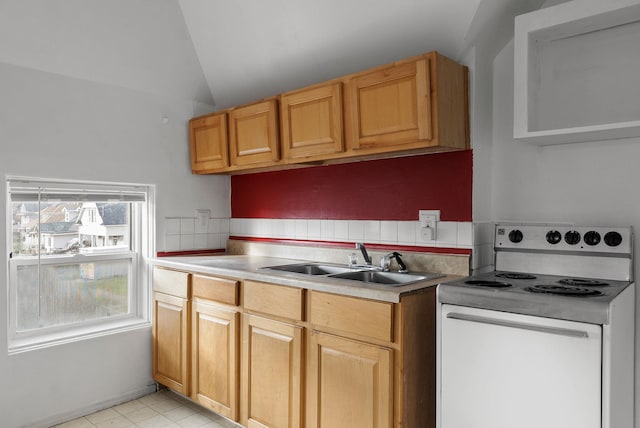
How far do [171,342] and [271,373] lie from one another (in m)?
1.01

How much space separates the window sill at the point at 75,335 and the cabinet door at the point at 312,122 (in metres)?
1.63

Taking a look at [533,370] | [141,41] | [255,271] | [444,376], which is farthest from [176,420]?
[141,41]

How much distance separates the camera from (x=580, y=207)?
2.19 meters

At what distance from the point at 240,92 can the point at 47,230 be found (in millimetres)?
1594

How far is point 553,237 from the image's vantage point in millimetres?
2201

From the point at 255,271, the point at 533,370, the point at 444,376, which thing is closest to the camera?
the point at 533,370

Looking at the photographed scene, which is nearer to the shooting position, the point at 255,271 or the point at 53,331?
the point at 255,271

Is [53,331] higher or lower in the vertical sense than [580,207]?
lower

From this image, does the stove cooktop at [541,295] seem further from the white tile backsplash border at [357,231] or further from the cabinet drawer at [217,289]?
the cabinet drawer at [217,289]

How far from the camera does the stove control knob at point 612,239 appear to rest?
2.01 meters

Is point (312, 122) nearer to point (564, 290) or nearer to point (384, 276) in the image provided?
point (384, 276)

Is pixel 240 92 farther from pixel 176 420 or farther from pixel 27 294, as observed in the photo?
pixel 176 420

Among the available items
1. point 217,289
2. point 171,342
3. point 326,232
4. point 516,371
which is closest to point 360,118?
point 326,232

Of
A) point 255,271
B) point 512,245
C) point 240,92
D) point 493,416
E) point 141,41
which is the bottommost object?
point 493,416
